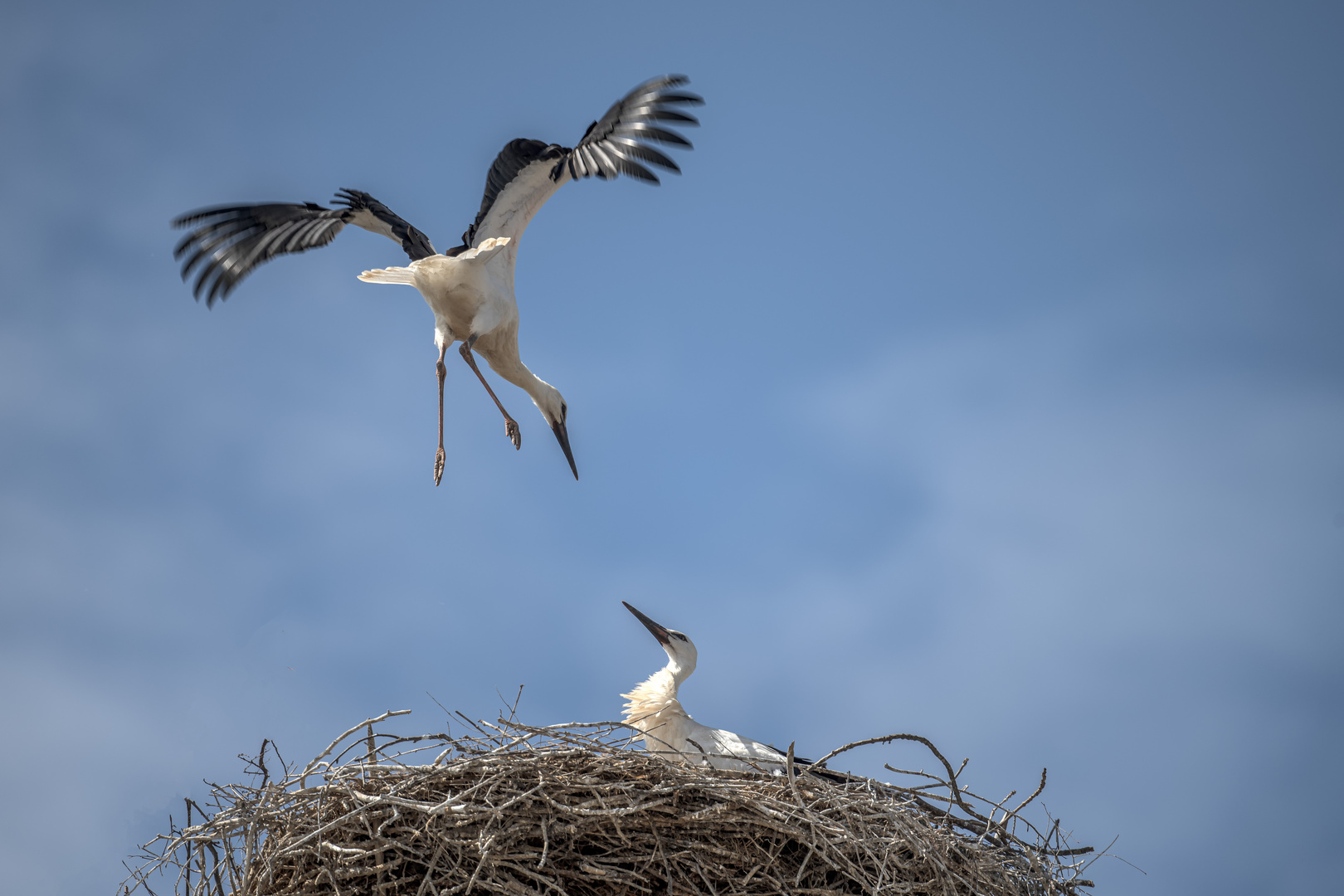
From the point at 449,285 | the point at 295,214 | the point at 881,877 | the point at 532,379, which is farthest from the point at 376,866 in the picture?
the point at 295,214

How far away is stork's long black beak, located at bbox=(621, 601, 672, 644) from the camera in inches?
219

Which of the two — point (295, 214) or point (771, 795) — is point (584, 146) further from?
point (771, 795)

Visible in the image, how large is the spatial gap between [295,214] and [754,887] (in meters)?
4.73

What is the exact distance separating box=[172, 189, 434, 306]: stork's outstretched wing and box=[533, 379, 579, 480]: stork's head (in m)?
1.25

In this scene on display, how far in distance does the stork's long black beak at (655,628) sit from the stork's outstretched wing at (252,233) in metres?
2.58

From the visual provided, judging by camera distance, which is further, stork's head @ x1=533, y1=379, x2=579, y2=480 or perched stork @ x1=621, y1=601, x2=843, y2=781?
stork's head @ x1=533, y1=379, x2=579, y2=480

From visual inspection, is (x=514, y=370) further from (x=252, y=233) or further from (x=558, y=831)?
(x=558, y=831)

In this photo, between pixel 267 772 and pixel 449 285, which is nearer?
pixel 267 772

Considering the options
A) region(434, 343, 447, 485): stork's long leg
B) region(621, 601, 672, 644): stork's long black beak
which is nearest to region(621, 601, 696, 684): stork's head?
region(621, 601, 672, 644): stork's long black beak

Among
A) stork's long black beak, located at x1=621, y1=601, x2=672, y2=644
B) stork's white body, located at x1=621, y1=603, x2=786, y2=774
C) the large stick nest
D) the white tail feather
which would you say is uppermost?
the white tail feather

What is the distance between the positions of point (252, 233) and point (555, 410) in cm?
202

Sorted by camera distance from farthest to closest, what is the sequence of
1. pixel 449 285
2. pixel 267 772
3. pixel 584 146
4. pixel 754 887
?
pixel 449 285
pixel 584 146
pixel 267 772
pixel 754 887

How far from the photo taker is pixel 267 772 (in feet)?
11.8

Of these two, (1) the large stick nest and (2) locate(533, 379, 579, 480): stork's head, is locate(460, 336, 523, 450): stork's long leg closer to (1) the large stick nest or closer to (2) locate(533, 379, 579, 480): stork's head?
(2) locate(533, 379, 579, 480): stork's head
